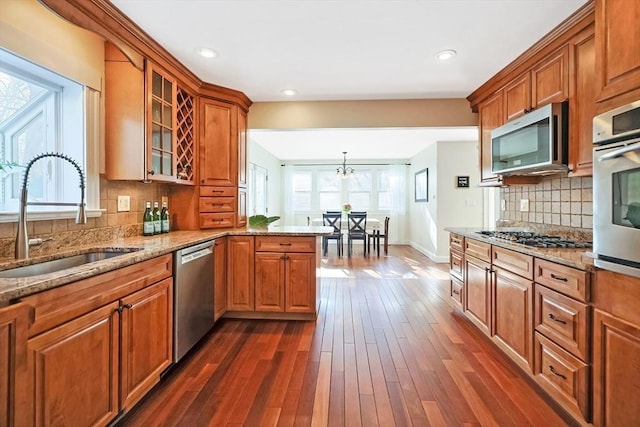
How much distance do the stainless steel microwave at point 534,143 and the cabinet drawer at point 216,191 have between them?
2.52 m

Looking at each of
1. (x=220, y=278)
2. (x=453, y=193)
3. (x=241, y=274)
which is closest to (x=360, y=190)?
(x=453, y=193)

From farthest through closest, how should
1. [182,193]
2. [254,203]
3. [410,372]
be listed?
1. [254,203]
2. [182,193]
3. [410,372]

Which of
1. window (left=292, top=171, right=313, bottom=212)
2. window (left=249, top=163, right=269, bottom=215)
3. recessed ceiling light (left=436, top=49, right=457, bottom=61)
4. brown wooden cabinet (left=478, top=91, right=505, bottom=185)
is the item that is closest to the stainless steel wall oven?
recessed ceiling light (left=436, top=49, right=457, bottom=61)

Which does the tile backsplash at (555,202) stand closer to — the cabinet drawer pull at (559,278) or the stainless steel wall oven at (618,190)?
the cabinet drawer pull at (559,278)

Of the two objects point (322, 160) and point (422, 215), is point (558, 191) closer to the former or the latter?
point (422, 215)

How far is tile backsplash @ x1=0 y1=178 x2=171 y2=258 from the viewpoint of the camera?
1628 millimetres

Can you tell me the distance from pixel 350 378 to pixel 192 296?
1236 millimetres

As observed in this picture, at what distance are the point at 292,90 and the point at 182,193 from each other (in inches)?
60.1

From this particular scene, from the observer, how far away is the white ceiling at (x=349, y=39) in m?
1.83

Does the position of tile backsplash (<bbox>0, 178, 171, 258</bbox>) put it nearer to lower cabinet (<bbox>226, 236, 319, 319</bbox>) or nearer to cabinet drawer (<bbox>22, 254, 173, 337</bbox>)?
cabinet drawer (<bbox>22, 254, 173, 337</bbox>)

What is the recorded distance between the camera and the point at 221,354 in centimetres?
225

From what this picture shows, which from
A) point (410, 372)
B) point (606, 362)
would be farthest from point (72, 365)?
point (606, 362)

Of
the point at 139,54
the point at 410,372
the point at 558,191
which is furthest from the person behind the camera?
the point at 558,191

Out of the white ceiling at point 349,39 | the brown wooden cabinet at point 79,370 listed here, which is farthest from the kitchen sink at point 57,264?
the white ceiling at point 349,39
